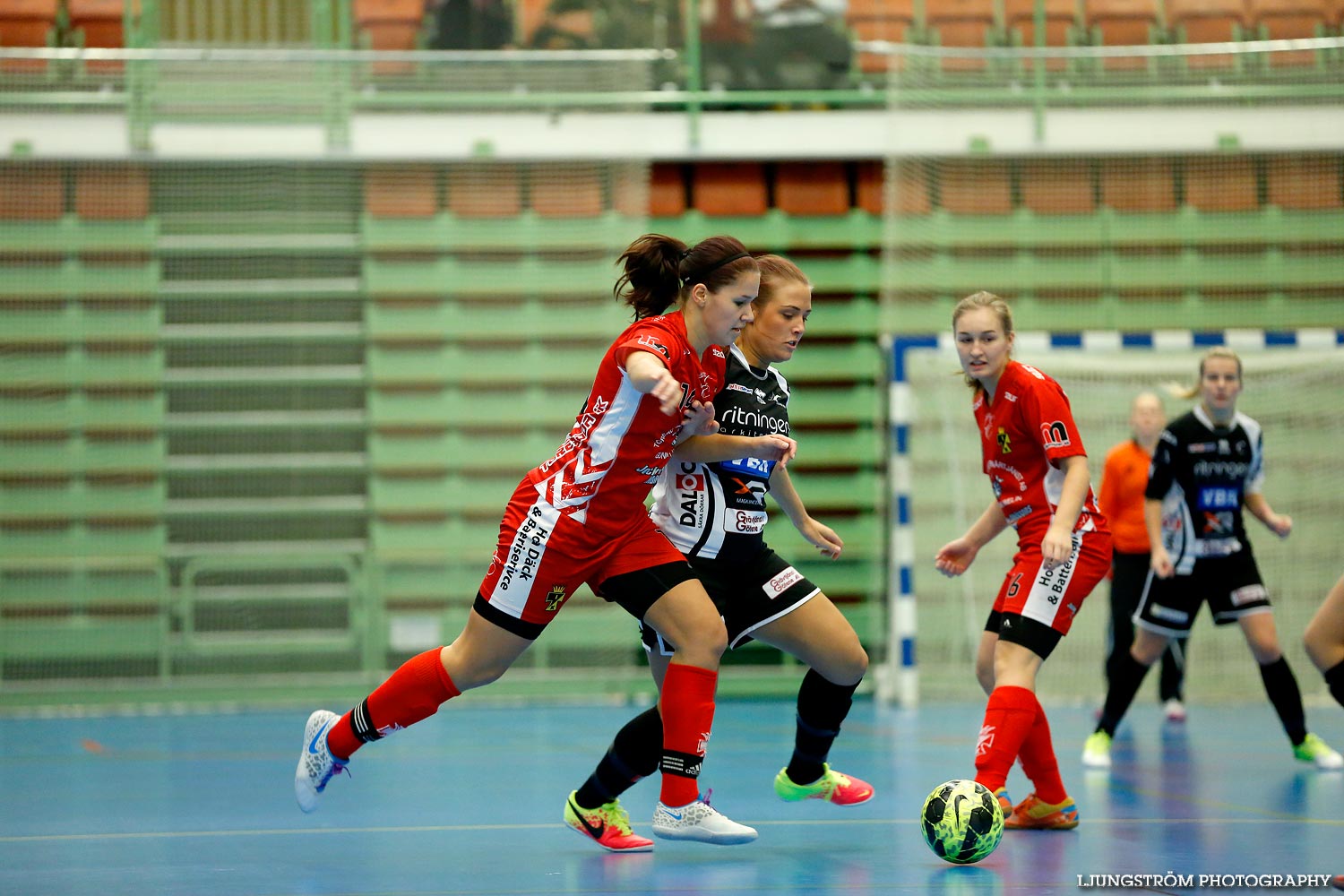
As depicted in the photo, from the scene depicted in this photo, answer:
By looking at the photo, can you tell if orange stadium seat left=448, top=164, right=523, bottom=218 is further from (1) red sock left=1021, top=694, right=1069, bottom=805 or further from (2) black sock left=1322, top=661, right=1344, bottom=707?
(2) black sock left=1322, top=661, right=1344, bottom=707

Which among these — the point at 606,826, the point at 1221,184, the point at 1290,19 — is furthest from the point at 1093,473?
the point at 606,826

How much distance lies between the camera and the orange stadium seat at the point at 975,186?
365 inches

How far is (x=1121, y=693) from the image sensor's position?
6250mm

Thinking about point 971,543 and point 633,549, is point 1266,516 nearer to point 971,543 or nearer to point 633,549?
point 971,543

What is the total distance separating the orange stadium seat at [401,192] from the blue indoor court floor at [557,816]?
3.50 m

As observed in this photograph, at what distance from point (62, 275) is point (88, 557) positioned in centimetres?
183

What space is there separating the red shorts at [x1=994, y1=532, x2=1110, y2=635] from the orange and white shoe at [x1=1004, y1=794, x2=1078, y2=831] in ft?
1.75

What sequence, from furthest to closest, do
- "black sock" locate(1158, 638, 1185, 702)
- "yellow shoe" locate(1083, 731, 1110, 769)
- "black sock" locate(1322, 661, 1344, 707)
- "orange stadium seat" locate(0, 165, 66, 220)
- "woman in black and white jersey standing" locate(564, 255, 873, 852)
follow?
"orange stadium seat" locate(0, 165, 66, 220), "black sock" locate(1158, 638, 1185, 702), "yellow shoe" locate(1083, 731, 1110, 769), "black sock" locate(1322, 661, 1344, 707), "woman in black and white jersey standing" locate(564, 255, 873, 852)

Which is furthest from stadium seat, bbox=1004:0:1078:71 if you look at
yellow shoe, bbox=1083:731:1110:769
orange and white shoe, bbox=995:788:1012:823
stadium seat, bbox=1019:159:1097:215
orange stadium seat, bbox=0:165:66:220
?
orange and white shoe, bbox=995:788:1012:823

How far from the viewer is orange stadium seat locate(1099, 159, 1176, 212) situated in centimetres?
938

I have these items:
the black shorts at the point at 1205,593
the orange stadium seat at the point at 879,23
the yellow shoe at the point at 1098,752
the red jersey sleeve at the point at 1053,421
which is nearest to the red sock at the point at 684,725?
the red jersey sleeve at the point at 1053,421

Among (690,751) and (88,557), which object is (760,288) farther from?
(88,557)

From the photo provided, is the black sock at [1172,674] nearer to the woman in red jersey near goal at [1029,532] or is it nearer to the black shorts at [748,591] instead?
the woman in red jersey near goal at [1029,532]

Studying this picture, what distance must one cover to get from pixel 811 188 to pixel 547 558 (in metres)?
6.76
